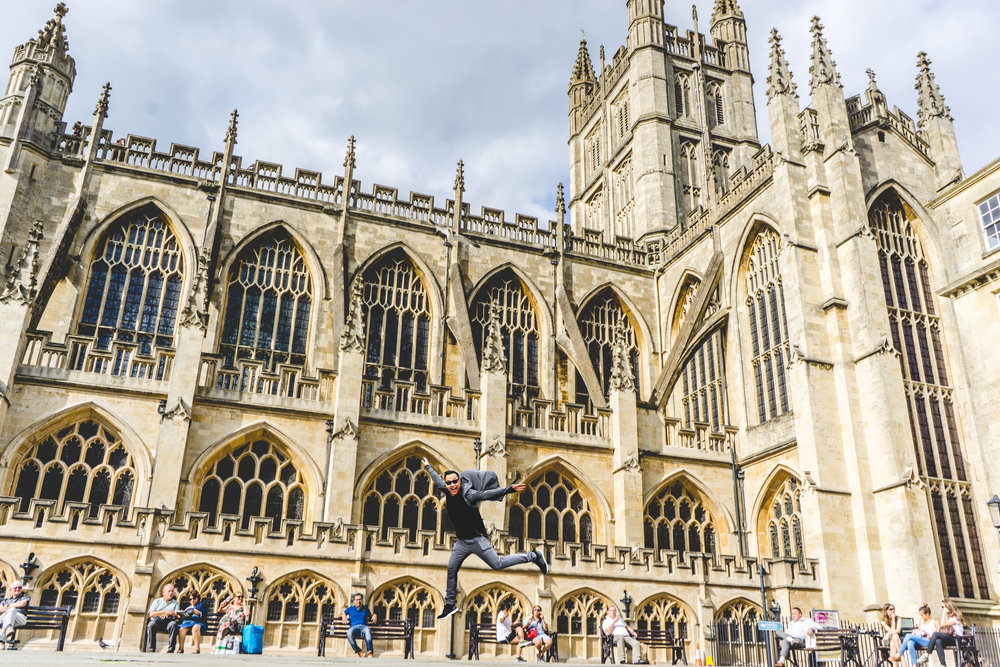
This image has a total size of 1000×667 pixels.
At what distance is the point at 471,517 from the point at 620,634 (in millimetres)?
8251

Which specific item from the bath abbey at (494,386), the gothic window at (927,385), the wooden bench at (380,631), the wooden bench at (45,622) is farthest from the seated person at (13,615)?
the gothic window at (927,385)

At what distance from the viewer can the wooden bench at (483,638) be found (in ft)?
48.8

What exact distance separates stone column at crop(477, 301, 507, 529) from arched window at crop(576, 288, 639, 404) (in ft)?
21.8

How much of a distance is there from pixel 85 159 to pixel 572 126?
2387 cm

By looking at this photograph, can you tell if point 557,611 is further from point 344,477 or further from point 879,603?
point 879,603

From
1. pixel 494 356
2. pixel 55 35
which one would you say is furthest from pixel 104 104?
pixel 494 356

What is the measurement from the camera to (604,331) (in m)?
27.2

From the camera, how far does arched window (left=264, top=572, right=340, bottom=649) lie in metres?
14.7

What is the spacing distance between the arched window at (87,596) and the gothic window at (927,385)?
17362 mm

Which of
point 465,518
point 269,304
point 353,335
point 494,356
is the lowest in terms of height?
point 465,518

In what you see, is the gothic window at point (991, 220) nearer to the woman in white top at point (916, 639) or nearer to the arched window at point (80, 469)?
the woman in white top at point (916, 639)

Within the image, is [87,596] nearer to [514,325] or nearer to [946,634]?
[946,634]

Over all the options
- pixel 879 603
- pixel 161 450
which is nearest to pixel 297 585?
pixel 161 450

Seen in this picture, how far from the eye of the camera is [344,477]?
17.9 metres
